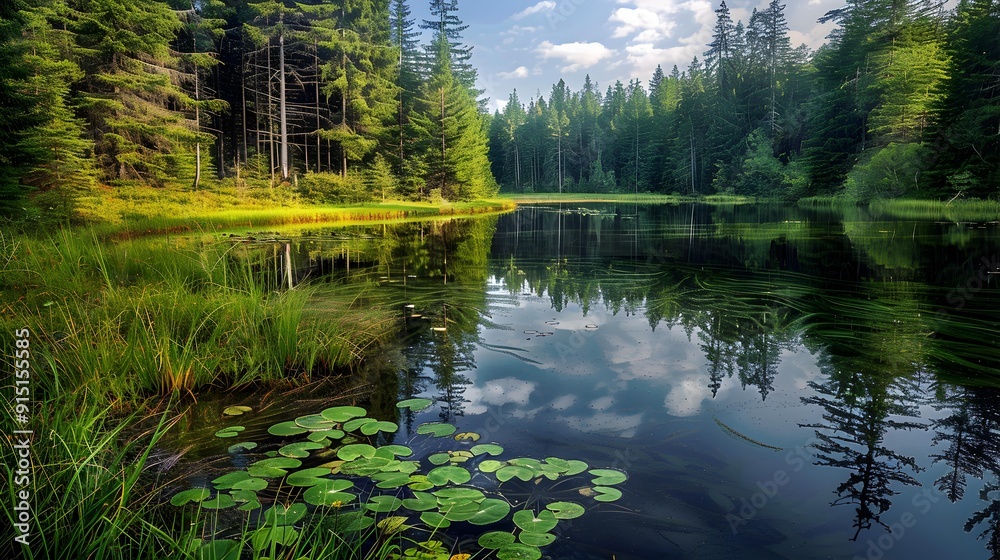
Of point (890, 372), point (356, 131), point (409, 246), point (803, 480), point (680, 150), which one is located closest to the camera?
point (803, 480)

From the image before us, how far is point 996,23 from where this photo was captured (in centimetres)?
2997

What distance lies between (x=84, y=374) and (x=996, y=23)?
134ft

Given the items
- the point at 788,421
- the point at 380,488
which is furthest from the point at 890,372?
the point at 380,488

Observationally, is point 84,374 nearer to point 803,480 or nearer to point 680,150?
point 803,480

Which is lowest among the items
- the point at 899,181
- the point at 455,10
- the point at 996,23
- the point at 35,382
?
the point at 35,382

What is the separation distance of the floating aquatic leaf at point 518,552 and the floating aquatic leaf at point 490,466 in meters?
0.80

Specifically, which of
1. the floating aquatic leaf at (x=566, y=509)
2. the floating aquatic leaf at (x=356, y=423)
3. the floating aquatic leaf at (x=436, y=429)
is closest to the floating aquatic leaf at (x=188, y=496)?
the floating aquatic leaf at (x=356, y=423)

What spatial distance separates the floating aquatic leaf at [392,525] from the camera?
281cm

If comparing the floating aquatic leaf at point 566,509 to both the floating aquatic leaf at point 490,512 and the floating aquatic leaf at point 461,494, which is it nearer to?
the floating aquatic leaf at point 490,512

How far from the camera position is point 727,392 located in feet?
16.7

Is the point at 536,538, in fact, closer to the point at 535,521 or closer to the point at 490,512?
the point at 535,521

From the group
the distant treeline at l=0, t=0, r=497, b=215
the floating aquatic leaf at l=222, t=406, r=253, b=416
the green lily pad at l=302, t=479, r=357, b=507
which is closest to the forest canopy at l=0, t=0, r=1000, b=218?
the distant treeline at l=0, t=0, r=497, b=215

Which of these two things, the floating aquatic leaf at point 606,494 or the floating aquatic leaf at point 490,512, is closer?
the floating aquatic leaf at point 490,512

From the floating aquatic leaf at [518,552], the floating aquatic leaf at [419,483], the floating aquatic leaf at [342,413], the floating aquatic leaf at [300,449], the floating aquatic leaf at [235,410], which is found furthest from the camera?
the floating aquatic leaf at [235,410]
